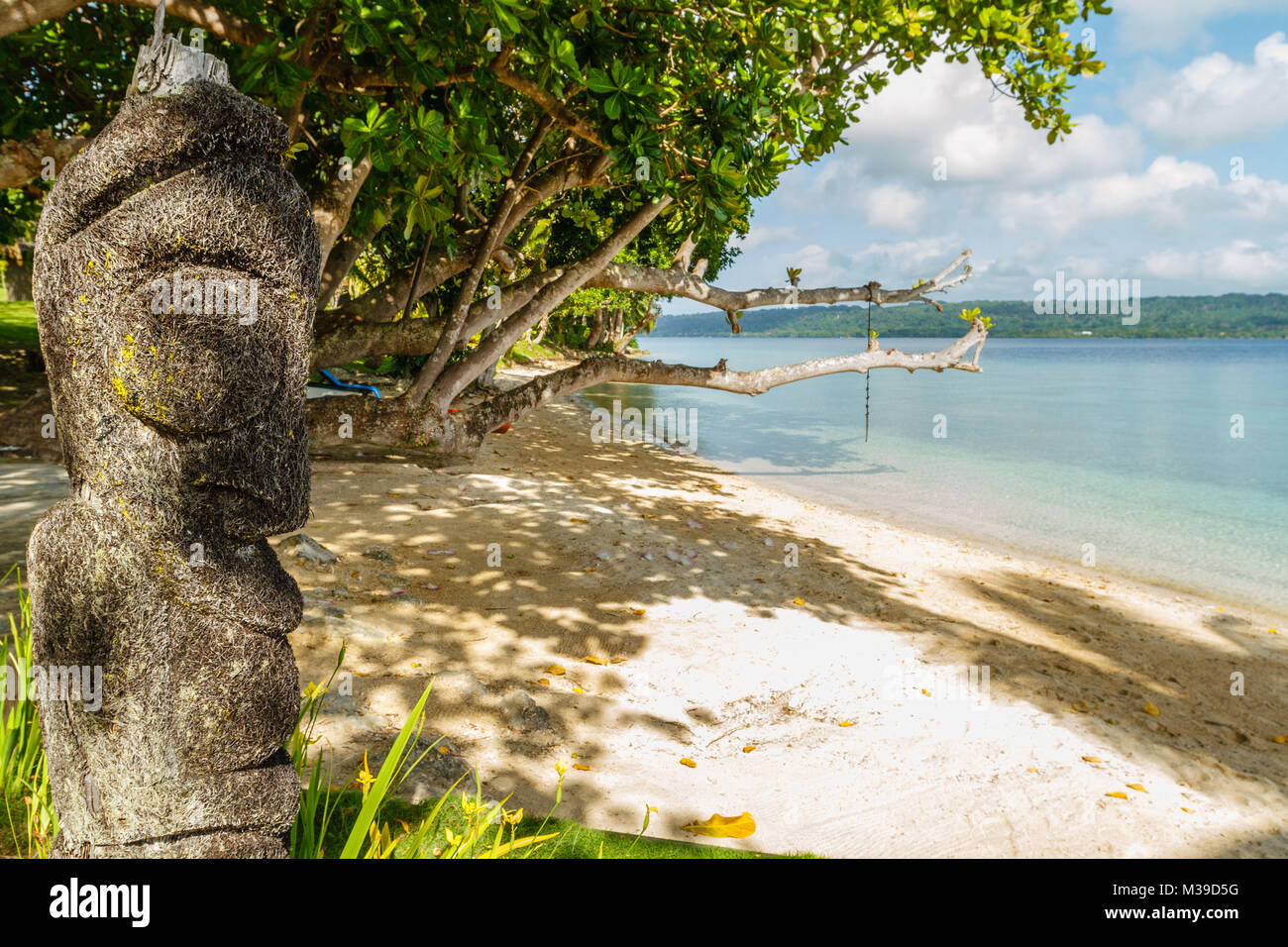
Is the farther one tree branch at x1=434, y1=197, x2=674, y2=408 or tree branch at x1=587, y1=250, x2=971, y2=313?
tree branch at x1=587, y1=250, x2=971, y2=313

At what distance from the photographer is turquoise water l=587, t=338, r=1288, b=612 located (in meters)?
14.3

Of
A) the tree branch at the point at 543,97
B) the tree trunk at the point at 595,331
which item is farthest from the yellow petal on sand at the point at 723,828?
the tree trunk at the point at 595,331

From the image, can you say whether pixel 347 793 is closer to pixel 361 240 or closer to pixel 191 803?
pixel 191 803

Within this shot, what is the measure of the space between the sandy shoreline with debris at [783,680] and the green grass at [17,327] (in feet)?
44.4

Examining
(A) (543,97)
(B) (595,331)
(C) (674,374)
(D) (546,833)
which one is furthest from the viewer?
(B) (595,331)

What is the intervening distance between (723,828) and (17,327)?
26.8m

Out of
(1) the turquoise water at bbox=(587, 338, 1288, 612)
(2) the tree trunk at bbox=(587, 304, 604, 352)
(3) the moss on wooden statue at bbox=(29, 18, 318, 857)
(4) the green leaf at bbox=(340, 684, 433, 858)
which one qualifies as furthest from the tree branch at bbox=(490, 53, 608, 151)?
(2) the tree trunk at bbox=(587, 304, 604, 352)

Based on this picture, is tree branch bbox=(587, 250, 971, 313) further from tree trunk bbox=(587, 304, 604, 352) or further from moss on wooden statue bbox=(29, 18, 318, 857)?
tree trunk bbox=(587, 304, 604, 352)

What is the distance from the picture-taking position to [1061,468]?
22.7 m

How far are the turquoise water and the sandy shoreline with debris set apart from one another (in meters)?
3.78

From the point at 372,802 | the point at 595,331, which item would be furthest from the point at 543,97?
the point at 595,331

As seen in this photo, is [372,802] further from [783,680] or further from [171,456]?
[783,680]

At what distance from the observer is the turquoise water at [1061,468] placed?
14281mm

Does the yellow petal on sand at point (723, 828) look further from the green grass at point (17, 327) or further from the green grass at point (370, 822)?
the green grass at point (17, 327)
